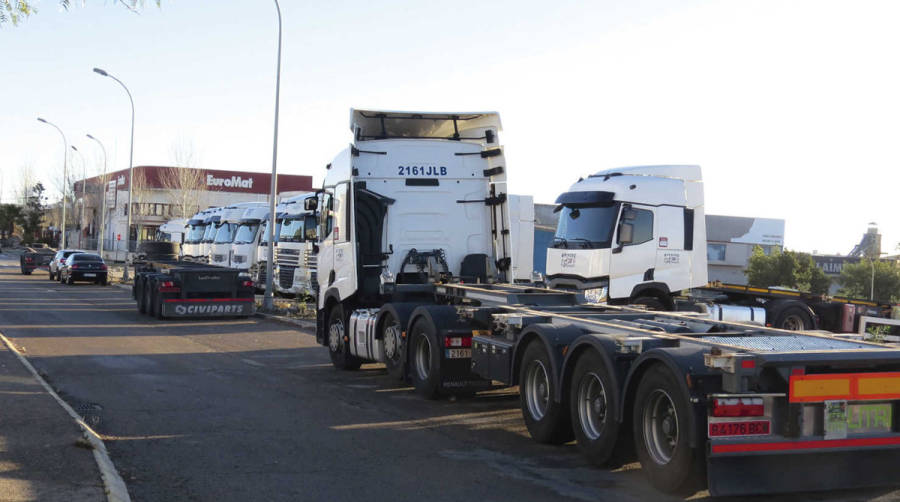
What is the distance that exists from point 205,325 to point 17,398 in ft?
39.5

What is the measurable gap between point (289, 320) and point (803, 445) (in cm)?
1789

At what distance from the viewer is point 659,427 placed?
6.55 m

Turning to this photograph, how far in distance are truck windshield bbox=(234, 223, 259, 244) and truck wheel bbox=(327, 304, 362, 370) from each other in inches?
728

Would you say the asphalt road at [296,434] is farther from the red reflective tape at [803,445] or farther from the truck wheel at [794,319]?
the truck wheel at [794,319]

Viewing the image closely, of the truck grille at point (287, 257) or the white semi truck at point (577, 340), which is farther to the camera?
the truck grille at point (287, 257)

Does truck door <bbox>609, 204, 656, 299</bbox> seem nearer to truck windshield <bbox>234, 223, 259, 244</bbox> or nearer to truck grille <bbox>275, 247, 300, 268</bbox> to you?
truck grille <bbox>275, 247, 300, 268</bbox>

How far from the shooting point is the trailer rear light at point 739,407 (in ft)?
19.2

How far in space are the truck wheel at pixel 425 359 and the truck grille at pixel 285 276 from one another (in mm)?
17591

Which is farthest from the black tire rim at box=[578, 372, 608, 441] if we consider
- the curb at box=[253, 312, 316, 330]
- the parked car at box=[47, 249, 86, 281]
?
the parked car at box=[47, 249, 86, 281]

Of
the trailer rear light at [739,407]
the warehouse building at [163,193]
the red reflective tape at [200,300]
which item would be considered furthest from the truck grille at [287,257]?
the warehouse building at [163,193]

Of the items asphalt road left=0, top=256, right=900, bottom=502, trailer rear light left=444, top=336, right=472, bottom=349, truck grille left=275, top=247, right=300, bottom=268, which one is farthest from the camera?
truck grille left=275, top=247, right=300, bottom=268

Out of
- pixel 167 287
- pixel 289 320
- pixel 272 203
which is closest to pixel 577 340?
pixel 289 320

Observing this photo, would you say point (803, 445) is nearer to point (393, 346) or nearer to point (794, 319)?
point (393, 346)

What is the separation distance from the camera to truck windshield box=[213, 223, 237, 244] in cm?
3322
